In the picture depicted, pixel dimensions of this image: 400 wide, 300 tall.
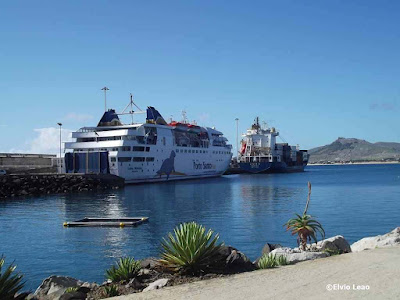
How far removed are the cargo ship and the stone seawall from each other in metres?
51.8

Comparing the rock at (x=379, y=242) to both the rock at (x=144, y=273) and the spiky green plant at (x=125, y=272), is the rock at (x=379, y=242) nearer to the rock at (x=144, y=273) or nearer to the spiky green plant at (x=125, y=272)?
the rock at (x=144, y=273)

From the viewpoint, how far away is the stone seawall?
4803cm

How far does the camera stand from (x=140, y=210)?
32562 mm

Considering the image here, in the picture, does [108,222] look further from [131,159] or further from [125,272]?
[131,159]

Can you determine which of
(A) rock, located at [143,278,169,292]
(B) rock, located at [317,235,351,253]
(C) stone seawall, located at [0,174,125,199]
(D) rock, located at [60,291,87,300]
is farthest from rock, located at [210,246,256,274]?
(C) stone seawall, located at [0,174,125,199]

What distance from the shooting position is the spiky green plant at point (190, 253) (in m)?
8.70

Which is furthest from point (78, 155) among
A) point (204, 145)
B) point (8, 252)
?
point (8, 252)

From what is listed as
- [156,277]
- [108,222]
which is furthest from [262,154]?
[156,277]

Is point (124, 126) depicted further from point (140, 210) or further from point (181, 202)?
point (140, 210)

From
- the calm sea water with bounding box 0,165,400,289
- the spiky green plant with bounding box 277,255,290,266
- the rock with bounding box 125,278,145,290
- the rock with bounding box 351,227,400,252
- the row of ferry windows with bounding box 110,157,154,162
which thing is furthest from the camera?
the row of ferry windows with bounding box 110,157,154,162

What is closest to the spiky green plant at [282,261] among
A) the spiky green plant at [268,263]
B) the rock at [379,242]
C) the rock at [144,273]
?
the spiky green plant at [268,263]

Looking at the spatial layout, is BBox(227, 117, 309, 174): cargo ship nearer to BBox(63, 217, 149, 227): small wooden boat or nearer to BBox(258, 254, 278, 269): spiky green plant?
BBox(63, 217, 149, 227): small wooden boat

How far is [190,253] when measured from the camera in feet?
28.7

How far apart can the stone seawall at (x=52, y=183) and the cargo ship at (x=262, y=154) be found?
5182 centimetres
